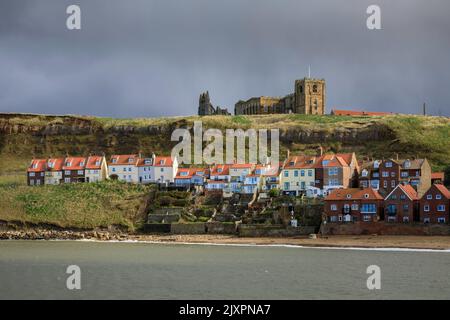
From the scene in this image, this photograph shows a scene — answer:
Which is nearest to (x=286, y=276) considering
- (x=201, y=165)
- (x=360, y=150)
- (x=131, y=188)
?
(x=131, y=188)

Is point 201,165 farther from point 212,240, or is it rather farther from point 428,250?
point 428,250

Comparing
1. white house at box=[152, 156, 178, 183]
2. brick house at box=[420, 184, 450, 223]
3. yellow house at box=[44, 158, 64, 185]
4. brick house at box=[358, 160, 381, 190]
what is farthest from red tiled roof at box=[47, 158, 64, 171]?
brick house at box=[420, 184, 450, 223]

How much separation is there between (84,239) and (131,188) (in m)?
A: 14.4

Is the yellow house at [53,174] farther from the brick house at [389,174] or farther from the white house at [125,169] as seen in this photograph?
the brick house at [389,174]

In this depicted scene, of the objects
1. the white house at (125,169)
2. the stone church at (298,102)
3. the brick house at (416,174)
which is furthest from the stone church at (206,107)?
the brick house at (416,174)

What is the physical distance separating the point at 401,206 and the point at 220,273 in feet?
104

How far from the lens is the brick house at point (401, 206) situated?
7550 centimetres

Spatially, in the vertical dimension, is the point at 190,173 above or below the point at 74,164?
below

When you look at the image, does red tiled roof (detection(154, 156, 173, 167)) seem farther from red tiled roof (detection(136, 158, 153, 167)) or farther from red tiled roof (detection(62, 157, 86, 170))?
red tiled roof (detection(62, 157, 86, 170))

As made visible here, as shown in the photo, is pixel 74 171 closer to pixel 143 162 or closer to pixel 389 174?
Answer: pixel 143 162

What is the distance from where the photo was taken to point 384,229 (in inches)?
2965

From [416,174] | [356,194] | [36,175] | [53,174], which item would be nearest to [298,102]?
[53,174]

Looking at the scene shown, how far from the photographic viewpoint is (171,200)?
89.8 m

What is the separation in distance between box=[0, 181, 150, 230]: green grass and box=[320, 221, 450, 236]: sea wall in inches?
957
